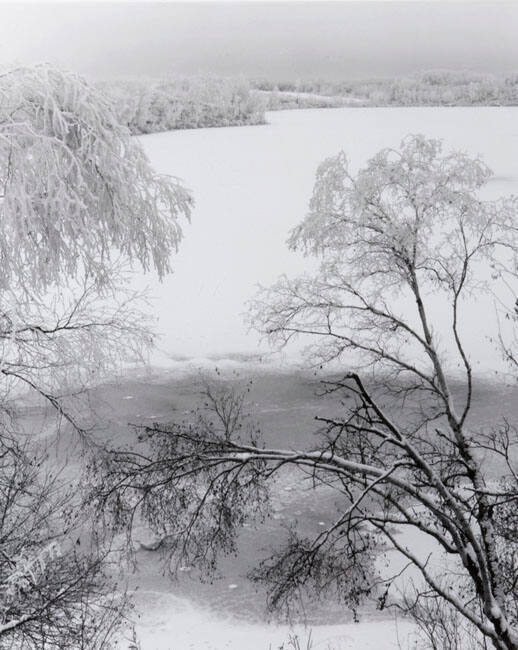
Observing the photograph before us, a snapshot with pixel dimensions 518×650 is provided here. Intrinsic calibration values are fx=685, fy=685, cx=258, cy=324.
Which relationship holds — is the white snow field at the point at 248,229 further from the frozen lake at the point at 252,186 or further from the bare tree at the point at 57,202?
the bare tree at the point at 57,202

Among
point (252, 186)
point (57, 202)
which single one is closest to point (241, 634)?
point (57, 202)

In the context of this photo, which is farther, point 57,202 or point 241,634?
point 241,634

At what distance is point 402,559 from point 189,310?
1510 cm

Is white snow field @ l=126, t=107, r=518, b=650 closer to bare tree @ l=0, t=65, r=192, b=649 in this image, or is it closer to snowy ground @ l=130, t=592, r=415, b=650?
snowy ground @ l=130, t=592, r=415, b=650

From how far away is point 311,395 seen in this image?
54.5ft

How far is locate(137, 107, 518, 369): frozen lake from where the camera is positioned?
22.9 m

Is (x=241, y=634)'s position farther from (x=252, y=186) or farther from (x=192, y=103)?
(x=192, y=103)

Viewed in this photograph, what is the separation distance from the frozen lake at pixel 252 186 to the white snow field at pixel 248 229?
Result: 2.4 inches

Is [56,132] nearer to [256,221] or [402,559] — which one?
[402,559]

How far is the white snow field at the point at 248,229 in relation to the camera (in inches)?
350

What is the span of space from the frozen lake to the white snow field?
0.06 m

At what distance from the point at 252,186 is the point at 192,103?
20969 millimetres

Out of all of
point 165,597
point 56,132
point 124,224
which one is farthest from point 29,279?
point 165,597

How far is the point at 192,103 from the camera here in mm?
55594
